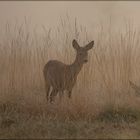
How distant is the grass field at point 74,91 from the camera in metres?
6.32

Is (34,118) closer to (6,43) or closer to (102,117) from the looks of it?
(102,117)

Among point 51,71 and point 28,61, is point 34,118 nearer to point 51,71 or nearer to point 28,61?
point 51,71

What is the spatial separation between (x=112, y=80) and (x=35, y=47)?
1873 millimetres

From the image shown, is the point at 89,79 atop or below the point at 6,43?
below

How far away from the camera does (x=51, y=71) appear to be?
8008 mm

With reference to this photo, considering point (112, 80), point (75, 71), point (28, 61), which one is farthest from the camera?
point (28, 61)

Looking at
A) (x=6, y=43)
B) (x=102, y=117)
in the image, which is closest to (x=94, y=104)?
(x=102, y=117)

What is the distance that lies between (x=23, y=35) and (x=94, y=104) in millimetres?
2835

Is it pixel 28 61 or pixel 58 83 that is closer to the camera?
pixel 58 83

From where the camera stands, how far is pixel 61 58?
934 centimetres

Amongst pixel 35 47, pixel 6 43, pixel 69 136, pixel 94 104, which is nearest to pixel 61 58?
pixel 35 47

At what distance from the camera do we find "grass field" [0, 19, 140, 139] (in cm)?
632

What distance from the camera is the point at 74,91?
776cm

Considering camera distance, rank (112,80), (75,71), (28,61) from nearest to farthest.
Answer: (75,71) → (112,80) → (28,61)
